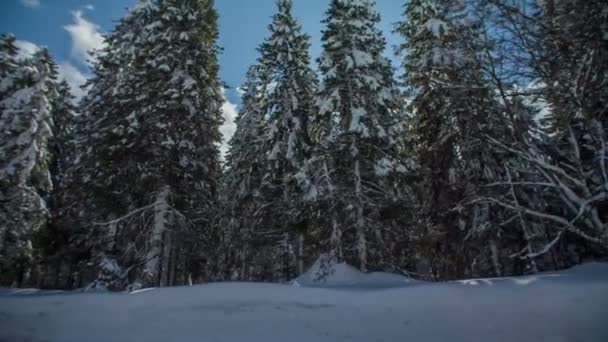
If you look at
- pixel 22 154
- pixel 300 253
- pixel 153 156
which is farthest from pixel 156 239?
pixel 22 154

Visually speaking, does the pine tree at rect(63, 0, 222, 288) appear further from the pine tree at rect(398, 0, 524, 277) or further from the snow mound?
the pine tree at rect(398, 0, 524, 277)

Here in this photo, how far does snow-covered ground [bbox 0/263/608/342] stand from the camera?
548 cm

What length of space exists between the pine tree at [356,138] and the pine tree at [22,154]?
588 inches

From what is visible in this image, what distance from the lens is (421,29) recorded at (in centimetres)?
1542

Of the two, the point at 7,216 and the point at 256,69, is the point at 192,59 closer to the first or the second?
the point at 256,69

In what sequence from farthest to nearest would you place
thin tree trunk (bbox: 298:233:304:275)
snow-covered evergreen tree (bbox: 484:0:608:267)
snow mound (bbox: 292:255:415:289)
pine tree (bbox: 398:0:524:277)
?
thin tree trunk (bbox: 298:233:304:275), pine tree (bbox: 398:0:524:277), snow mound (bbox: 292:255:415:289), snow-covered evergreen tree (bbox: 484:0:608:267)

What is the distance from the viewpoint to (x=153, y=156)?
12.4m

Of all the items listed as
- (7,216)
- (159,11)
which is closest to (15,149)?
(7,216)

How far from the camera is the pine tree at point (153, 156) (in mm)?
12227

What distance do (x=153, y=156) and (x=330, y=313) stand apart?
9356mm

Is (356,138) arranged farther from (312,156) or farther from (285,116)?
(285,116)

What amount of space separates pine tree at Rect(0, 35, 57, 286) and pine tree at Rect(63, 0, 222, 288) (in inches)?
153

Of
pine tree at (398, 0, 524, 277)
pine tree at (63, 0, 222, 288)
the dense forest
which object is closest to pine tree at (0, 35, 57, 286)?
the dense forest

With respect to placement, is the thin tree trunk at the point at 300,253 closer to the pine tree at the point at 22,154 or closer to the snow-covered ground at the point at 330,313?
the snow-covered ground at the point at 330,313
